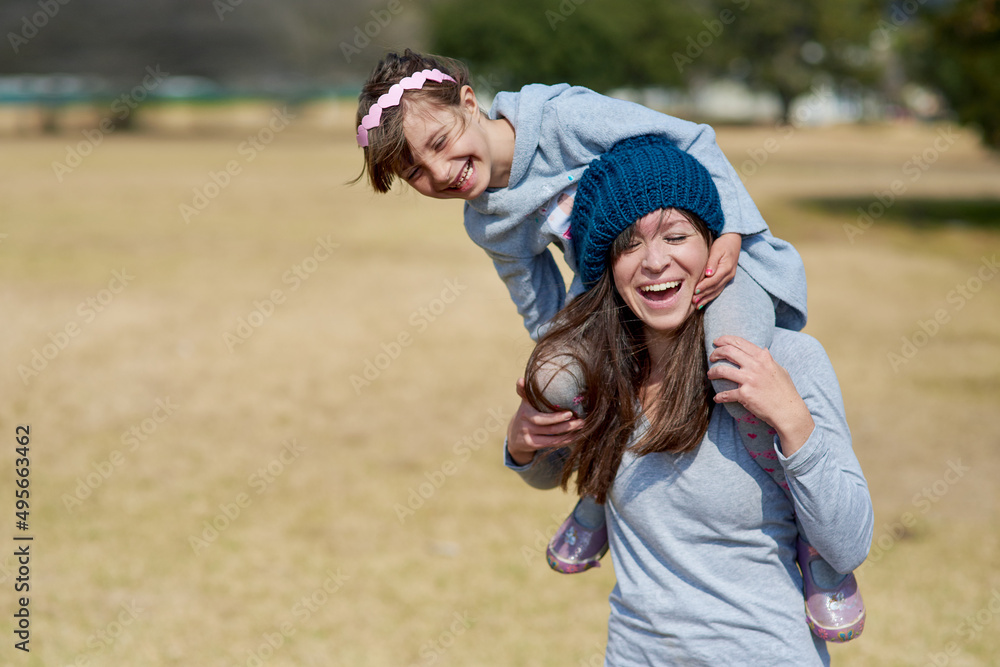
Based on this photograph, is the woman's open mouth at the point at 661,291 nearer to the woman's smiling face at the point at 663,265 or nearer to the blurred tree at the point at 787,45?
the woman's smiling face at the point at 663,265

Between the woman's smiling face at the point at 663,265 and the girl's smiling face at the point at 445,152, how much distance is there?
1.36 ft

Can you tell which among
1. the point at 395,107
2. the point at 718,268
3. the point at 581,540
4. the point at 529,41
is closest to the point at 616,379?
the point at 718,268

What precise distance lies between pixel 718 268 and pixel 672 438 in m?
0.31

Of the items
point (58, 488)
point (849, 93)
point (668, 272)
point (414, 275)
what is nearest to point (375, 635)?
point (58, 488)

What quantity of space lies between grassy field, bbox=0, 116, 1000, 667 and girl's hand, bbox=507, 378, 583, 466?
2.26 ft

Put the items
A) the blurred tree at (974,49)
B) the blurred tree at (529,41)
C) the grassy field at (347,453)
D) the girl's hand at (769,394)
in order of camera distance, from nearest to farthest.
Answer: the girl's hand at (769,394)
the grassy field at (347,453)
the blurred tree at (974,49)
the blurred tree at (529,41)

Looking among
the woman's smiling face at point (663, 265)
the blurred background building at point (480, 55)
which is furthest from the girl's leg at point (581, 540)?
the blurred background building at point (480, 55)

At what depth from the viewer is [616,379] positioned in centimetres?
172

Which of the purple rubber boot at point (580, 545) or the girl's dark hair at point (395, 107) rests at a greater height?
the girl's dark hair at point (395, 107)

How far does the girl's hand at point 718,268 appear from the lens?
163 cm

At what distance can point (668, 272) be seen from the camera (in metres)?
1.61

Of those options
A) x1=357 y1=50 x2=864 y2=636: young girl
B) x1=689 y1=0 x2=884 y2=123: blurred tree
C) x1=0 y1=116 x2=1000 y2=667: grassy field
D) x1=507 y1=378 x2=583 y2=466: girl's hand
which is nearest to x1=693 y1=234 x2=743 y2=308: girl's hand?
x1=357 y1=50 x2=864 y2=636: young girl

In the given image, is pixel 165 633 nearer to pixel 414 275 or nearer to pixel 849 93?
pixel 414 275

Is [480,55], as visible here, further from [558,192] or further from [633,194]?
[633,194]
